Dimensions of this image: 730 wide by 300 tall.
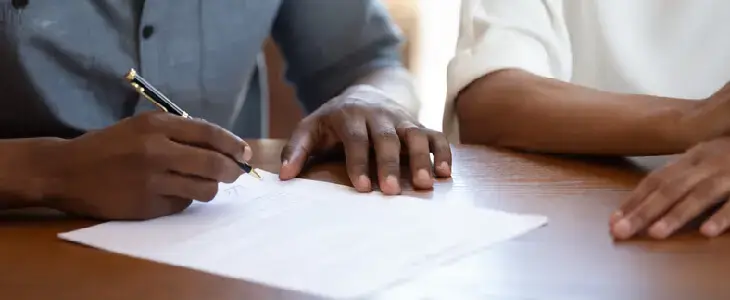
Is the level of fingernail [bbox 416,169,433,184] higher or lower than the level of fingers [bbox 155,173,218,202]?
lower

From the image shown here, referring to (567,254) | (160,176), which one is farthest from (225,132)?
(567,254)

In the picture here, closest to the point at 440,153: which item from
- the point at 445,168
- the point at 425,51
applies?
the point at 445,168

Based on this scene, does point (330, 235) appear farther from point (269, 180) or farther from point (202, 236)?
point (269, 180)

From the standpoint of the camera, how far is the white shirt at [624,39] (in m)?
1.22

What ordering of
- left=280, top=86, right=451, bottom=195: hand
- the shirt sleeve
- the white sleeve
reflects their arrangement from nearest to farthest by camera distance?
1. left=280, top=86, right=451, bottom=195: hand
2. the white sleeve
3. the shirt sleeve

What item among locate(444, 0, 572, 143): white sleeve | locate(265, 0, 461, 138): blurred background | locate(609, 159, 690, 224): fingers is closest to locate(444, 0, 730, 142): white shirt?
locate(444, 0, 572, 143): white sleeve

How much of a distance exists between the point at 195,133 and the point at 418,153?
10.2 inches

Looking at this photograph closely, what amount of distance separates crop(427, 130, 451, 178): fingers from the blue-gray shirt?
516mm

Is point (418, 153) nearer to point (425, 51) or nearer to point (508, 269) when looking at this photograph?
point (508, 269)

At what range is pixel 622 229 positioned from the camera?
0.67 m

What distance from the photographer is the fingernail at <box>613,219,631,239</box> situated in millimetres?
669

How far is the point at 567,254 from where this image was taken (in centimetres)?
62

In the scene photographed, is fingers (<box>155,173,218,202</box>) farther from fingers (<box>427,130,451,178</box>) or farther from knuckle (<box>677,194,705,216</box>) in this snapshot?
knuckle (<box>677,194,705,216</box>)

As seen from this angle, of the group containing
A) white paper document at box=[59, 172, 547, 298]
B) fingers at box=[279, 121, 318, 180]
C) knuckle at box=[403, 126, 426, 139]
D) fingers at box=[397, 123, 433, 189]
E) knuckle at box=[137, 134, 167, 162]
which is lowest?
fingers at box=[279, 121, 318, 180]
